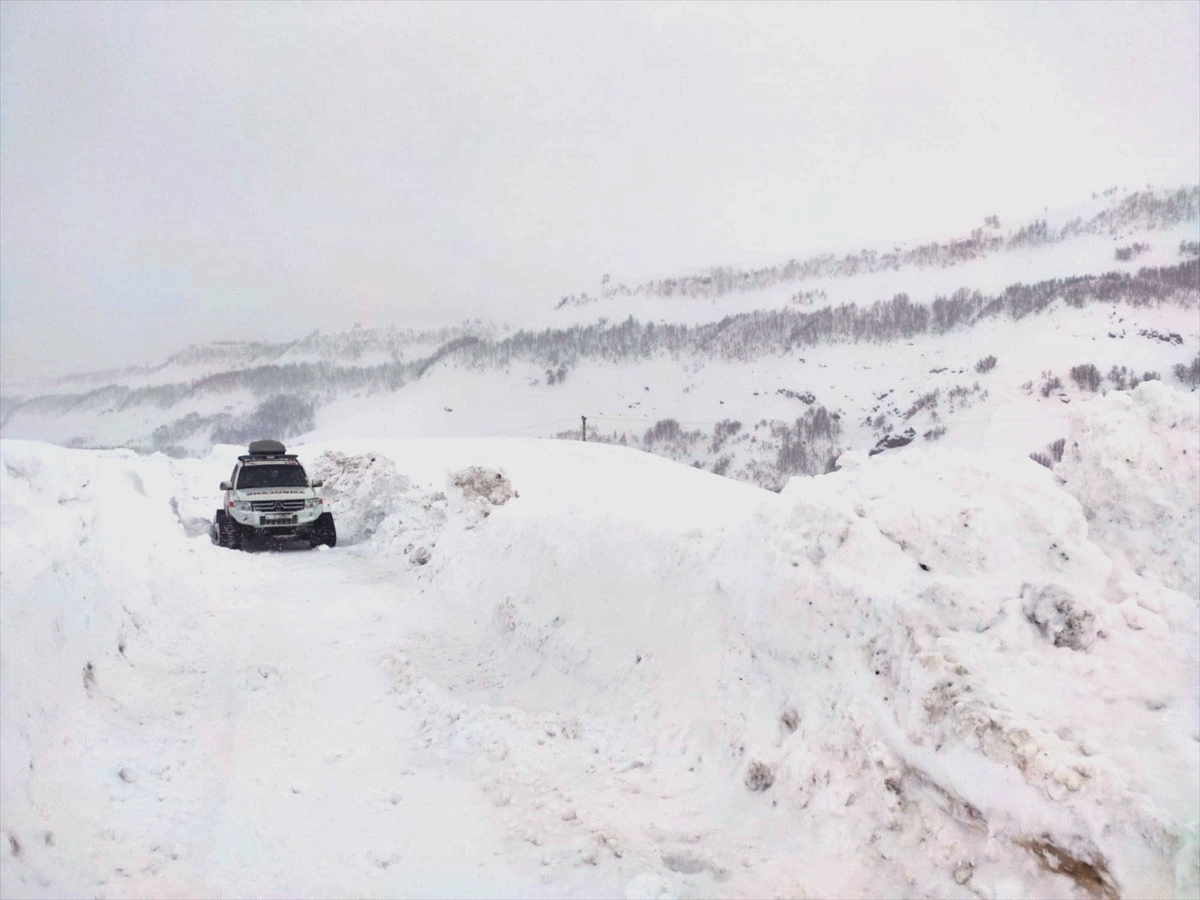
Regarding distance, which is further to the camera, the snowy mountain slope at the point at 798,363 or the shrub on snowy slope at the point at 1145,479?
the snowy mountain slope at the point at 798,363

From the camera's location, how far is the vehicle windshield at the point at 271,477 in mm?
17547

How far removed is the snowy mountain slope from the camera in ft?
265

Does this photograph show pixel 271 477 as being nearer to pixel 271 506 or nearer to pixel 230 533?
pixel 271 506

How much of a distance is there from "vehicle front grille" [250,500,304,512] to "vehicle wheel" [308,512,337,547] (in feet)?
1.84

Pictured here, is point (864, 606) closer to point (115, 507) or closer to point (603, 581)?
point (603, 581)

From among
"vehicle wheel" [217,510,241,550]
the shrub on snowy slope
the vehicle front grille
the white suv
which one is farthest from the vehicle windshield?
the shrub on snowy slope

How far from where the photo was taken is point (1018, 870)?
4.48m

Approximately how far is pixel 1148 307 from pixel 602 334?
3349 inches

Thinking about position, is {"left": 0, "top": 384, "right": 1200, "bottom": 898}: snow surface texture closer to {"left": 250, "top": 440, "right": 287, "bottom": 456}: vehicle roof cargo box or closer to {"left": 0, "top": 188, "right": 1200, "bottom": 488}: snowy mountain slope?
{"left": 250, "top": 440, "right": 287, "bottom": 456}: vehicle roof cargo box

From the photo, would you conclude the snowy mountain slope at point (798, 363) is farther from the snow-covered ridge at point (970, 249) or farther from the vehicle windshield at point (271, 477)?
the vehicle windshield at point (271, 477)

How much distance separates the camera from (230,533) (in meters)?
16.8

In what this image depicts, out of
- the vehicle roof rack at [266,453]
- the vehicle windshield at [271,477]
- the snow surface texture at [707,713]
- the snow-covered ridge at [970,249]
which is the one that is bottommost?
the snow surface texture at [707,713]

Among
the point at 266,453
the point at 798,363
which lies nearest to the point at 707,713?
the point at 266,453

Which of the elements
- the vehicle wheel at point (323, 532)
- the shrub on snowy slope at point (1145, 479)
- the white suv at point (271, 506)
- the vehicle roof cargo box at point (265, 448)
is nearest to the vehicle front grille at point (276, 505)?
the white suv at point (271, 506)
